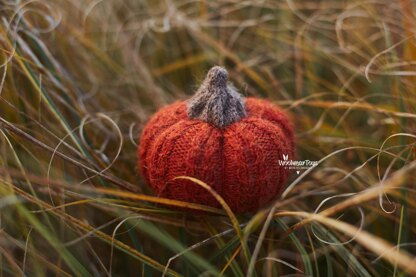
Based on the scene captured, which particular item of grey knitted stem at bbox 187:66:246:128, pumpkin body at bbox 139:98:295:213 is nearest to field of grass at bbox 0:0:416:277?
pumpkin body at bbox 139:98:295:213

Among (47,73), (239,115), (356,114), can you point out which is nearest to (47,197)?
(47,73)

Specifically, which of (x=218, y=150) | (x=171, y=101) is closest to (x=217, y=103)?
(x=218, y=150)

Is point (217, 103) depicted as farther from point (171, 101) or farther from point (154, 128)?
point (171, 101)

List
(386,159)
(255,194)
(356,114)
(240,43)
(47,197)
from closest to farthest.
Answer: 1. (255,194)
2. (47,197)
3. (386,159)
4. (356,114)
5. (240,43)

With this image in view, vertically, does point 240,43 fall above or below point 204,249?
above

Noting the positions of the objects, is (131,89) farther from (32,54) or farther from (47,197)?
(47,197)

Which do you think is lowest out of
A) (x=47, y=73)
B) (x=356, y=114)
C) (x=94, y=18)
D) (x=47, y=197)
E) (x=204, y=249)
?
(x=204, y=249)

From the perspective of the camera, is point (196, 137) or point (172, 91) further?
point (172, 91)

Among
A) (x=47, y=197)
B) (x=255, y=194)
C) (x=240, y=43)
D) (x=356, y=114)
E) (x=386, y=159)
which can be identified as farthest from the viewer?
(x=240, y=43)

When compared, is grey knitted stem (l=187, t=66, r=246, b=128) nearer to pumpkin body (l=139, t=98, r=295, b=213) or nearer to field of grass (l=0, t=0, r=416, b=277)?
pumpkin body (l=139, t=98, r=295, b=213)
